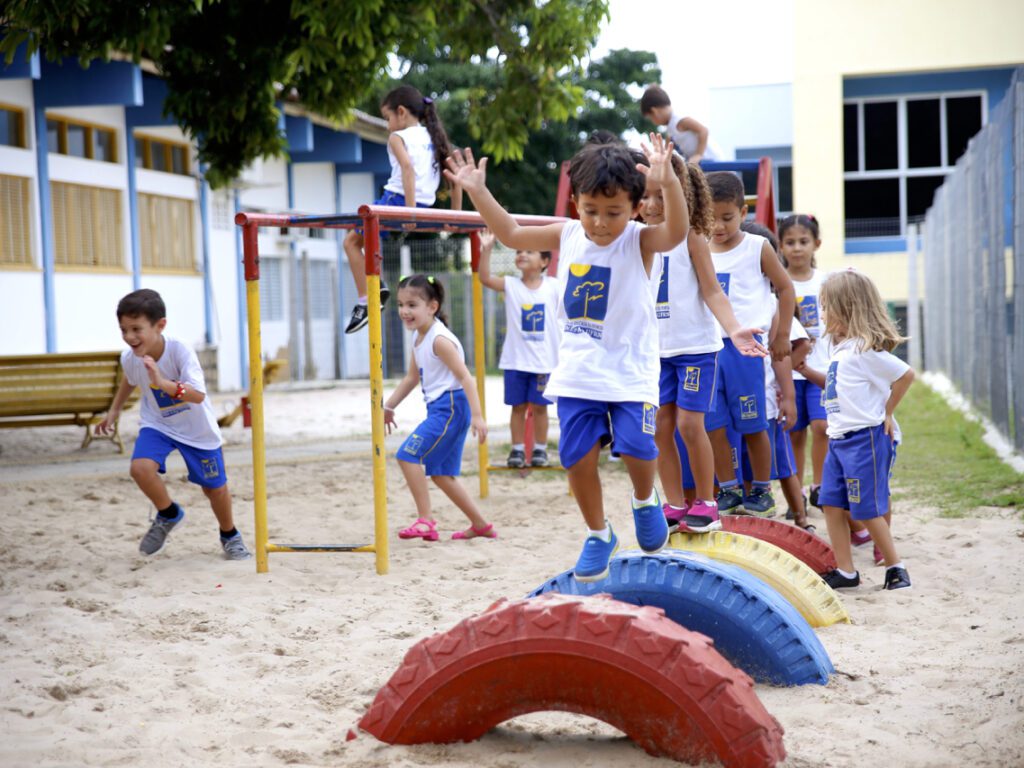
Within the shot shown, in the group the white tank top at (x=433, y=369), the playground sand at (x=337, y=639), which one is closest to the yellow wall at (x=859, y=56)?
the playground sand at (x=337, y=639)

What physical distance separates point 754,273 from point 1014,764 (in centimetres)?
310

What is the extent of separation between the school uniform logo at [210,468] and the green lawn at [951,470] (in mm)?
4302

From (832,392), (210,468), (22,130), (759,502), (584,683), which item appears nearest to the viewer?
(584,683)

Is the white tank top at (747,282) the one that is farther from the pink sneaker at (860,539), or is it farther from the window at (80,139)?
the window at (80,139)

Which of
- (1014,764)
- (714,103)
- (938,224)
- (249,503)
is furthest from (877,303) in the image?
(714,103)

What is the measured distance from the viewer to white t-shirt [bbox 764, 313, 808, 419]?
6414 mm

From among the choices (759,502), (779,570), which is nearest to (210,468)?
(759,502)

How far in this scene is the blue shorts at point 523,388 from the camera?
9.42 meters

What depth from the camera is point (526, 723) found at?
11.6 feet

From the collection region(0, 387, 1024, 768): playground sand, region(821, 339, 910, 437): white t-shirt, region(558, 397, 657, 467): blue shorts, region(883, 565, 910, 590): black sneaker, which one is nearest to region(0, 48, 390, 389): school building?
region(0, 387, 1024, 768): playground sand

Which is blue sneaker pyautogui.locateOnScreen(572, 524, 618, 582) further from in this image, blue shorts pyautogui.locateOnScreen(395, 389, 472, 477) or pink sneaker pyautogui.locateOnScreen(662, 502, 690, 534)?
blue shorts pyautogui.locateOnScreen(395, 389, 472, 477)

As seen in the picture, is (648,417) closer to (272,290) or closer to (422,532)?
(422,532)

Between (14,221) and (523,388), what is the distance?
841 centimetres

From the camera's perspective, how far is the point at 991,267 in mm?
10250
